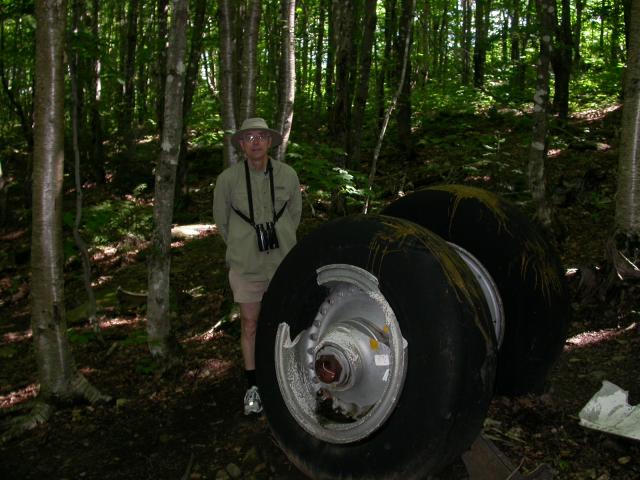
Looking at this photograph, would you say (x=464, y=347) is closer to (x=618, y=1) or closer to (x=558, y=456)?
(x=558, y=456)

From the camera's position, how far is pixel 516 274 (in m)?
3.35

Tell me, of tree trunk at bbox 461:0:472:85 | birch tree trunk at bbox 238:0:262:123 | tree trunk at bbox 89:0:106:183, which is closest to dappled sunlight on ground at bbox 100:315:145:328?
birch tree trunk at bbox 238:0:262:123

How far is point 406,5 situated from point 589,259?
24.6ft

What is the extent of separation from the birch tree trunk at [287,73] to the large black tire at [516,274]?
3739mm

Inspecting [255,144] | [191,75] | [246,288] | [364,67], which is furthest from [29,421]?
[191,75]

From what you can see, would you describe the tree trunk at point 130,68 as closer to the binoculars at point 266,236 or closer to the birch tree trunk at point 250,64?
the birch tree trunk at point 250,64

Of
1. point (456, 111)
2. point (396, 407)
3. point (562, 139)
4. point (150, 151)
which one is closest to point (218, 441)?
point (396, 407)

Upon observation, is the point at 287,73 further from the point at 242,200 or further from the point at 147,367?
the point at 147,367

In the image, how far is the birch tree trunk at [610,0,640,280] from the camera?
5668 mm

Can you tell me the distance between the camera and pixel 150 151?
20.6 meters

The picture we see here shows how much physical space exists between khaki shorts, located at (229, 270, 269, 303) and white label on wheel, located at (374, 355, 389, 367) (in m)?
1.92

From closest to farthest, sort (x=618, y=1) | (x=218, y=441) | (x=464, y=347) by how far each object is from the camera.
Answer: (x=464, y=347), (x=218, y=441), (x=618, y=1)

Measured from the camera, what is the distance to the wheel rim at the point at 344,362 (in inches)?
103

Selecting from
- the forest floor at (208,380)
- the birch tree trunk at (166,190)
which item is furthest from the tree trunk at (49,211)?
the birch tree trunk at (166,190)
